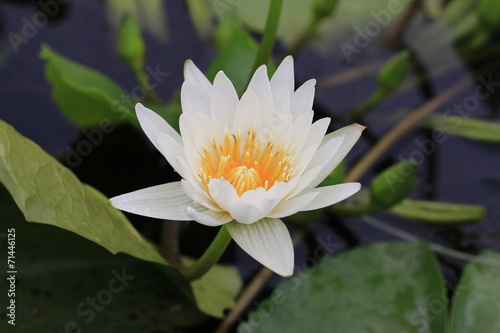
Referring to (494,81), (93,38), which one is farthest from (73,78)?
(494,81)

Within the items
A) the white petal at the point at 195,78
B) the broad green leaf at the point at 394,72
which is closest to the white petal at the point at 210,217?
the white petal at the point at 195,78

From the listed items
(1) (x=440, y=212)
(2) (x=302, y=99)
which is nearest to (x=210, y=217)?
(2) (x=302, y=99)

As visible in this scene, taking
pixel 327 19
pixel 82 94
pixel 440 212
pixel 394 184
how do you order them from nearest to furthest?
pixel 394 184 < pixel 82 94 < pixel 440 212 < pixel 327 19

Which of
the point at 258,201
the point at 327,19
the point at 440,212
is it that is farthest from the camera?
the point at 327,19

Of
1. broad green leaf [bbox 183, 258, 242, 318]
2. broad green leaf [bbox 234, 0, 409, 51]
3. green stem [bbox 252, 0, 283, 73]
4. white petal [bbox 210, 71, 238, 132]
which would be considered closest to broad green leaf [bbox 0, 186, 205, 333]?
broad green leaf [bbox 183, 258, 242, 318]

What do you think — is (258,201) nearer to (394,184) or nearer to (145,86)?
(394,184)

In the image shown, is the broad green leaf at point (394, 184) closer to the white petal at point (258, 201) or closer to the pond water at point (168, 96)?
the pond water at point (168, 96)

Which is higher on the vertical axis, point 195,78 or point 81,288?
point 195,78
